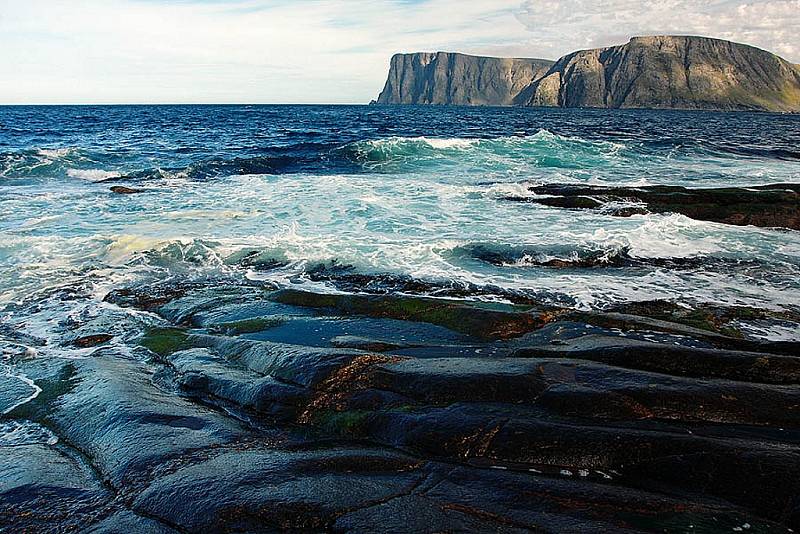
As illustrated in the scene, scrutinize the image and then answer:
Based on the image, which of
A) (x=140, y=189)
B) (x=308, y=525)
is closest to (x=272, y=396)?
(x=308, y=525)

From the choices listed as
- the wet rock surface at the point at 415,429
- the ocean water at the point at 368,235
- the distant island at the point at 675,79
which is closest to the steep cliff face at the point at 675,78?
the distant island at the point at 675,79

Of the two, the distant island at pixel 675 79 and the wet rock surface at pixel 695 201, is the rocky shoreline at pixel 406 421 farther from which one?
the distant island at pixel 675 79

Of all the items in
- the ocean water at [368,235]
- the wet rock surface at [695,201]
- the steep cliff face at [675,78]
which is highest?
the steep cliff face at [675,78]

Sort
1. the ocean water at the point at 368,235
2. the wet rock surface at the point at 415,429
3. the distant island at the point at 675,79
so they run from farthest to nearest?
the distant island at the point at 675,79
the ocean water at the point at 368,235
the wet rock surface at the point at 415,429

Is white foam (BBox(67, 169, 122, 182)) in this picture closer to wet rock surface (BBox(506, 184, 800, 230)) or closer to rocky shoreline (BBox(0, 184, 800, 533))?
wet rock surface (BBox(506, 184, 800, 230))

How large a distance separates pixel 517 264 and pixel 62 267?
8.41 metres

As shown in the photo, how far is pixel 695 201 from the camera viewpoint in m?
16.5

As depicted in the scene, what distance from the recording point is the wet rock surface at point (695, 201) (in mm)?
14961

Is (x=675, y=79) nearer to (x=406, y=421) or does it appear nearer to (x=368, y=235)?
(x=368, y=235)

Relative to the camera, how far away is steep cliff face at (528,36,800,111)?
155000 mm

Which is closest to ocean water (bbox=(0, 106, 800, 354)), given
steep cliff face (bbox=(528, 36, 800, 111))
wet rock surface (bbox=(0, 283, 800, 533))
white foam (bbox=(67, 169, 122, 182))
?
white foam (bbox=(67, 169, 122, 182))

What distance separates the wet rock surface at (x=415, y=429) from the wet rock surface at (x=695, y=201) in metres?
8.74

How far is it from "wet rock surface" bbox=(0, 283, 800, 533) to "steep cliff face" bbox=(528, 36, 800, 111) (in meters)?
164

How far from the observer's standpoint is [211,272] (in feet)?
36.4
